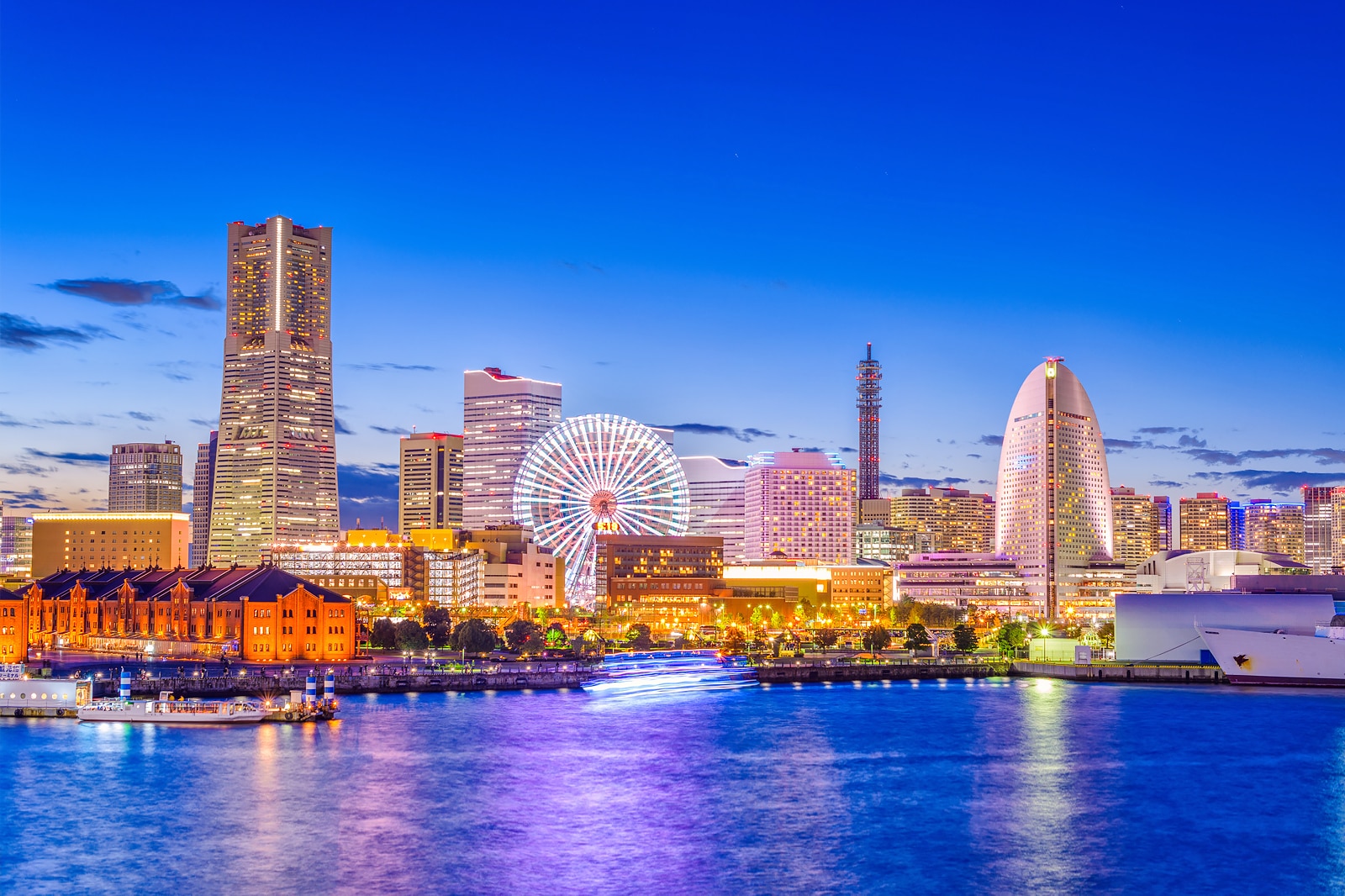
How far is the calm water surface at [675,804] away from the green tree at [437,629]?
148 ft

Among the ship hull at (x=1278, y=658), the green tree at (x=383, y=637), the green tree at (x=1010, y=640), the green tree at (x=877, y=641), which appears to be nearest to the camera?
the ship hull at (x=1278, y=658)

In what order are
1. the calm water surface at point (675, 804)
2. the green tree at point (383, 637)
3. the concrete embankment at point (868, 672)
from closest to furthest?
the calm water surface at point (675, 804) → the concrete embankment at point (868, 672) → the green tree at point (383, 637)

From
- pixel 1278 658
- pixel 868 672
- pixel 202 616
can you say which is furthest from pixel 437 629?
pixel 1278 658

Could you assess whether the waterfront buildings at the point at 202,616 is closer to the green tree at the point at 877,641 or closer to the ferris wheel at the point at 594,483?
the ferris wheel at the point at 594,483

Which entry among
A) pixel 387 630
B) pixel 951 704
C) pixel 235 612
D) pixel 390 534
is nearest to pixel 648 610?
pixel 390 534

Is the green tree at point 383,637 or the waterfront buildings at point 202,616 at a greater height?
the waterfront buildings at point 202,616

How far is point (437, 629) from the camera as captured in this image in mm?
119625

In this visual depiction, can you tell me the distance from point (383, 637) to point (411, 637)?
298 cm

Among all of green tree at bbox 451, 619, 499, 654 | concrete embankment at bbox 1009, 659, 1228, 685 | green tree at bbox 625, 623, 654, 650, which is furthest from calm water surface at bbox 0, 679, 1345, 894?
green tree at bbox 625, 623, 654, 650

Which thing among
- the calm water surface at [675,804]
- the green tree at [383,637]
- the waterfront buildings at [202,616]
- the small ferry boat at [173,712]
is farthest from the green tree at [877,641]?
the small ferry boat at [173,712]

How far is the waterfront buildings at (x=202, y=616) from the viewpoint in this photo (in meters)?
96.1

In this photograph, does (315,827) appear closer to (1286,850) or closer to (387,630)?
(1286,850)

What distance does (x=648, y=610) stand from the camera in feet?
564

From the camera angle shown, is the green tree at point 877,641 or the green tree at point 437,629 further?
the green tree at point 877,641
